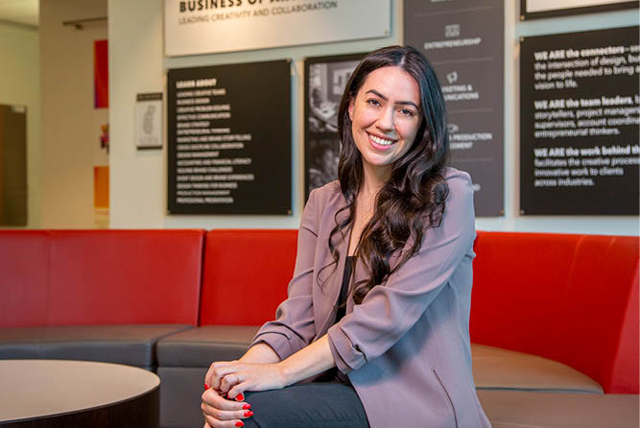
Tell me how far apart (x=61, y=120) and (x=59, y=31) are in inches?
34.1

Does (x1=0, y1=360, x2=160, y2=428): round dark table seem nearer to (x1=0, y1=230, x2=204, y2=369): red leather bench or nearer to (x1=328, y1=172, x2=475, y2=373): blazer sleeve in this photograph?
(x1=328, y1=172, x2=475, y2=373): blazer sleeve

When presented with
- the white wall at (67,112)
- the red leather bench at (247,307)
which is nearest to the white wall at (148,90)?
the red leather bench at (247,307)

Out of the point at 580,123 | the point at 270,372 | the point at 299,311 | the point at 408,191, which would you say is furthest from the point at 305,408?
the point at 580,123

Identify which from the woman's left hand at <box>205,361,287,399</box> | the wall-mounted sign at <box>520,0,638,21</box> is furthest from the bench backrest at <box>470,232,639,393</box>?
the woman's left hand at <box>205,361,287,399</box>

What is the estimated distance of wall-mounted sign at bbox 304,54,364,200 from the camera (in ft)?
13.7

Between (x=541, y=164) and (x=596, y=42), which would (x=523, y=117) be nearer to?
(x=541, y=164)

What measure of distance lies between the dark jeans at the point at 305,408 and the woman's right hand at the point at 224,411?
15mm

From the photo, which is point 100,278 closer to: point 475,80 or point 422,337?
point 475,80

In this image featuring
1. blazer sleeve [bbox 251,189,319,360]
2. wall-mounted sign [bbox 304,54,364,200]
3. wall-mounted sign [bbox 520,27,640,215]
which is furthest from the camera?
wall-mounted sign [bbox 304,54,364,200]

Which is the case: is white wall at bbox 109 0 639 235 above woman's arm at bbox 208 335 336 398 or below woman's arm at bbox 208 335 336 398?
above

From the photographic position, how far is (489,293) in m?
3.30

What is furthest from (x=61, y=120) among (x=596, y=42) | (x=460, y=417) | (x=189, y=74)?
(x=460, y=417)

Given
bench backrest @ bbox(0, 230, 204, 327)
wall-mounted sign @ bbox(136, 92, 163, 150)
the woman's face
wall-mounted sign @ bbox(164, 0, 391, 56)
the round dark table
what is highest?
wall-mounted sign @ bbox(164, 0, 391, 56)

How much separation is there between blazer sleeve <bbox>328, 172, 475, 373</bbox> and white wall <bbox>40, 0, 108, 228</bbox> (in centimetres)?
579
